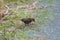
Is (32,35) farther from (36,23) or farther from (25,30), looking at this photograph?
(36,23)

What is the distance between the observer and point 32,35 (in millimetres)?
6754

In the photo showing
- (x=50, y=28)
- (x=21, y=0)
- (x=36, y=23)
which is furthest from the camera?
(x=21, y=0)

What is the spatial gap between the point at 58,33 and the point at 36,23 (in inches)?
42.0

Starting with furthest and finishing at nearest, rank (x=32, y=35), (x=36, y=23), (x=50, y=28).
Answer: (x=36, y=23), (x=50, y=28), (x=32, y=35)

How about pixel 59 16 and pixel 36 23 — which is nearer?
pixel 36 23

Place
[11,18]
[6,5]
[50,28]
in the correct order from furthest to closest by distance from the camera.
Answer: [6,5], [11,18], [50,28]

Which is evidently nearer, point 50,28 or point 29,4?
point 50,28

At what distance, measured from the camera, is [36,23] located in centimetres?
774

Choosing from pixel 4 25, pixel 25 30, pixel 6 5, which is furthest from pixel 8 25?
pixel 6 5

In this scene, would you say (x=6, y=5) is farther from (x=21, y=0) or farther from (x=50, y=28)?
(x=50, y=28)

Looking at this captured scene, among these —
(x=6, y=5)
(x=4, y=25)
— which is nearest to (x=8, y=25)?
(x=4, y=25)

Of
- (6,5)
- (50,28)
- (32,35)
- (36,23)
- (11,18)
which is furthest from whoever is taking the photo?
(6,5)

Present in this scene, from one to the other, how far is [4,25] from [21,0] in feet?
10.9

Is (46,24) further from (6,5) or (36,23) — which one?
(6,5)
